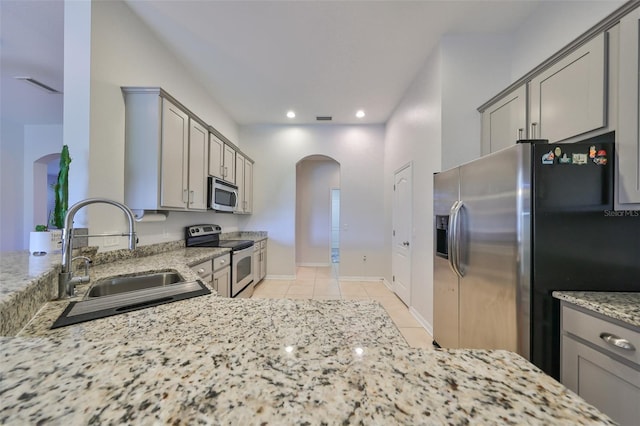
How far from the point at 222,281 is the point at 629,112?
129 inches

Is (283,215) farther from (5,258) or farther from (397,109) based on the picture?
(5,258)

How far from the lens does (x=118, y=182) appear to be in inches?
78.5

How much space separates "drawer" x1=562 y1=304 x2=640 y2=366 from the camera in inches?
40.6

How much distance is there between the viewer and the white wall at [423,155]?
260 centimetres

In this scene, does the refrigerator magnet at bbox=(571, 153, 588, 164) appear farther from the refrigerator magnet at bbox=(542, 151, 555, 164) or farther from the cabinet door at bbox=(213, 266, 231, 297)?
the cabinet door at bbox=(213, 266, 231, 297)

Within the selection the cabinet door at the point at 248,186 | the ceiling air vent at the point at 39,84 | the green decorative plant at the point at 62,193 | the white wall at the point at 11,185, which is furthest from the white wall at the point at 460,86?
the white wall at the point at 11,185

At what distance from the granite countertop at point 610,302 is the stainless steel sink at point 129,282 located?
220cm

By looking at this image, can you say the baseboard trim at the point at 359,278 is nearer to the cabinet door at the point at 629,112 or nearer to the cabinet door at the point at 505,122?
the cabinet door at the point at 505,122

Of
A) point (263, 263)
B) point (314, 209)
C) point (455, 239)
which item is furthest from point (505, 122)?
point (314, 209)

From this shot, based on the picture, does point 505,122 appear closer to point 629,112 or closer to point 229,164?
point 629,112

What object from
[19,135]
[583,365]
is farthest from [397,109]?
[19,135]

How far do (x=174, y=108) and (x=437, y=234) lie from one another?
274 cm

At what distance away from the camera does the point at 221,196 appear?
3.24 meters

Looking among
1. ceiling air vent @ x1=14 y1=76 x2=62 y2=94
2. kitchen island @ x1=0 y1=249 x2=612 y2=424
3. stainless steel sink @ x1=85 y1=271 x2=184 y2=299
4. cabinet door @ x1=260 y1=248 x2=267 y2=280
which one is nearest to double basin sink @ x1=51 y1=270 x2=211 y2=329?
stainless steel sink @ x1=85 y1=271 x2=184 y2=299
